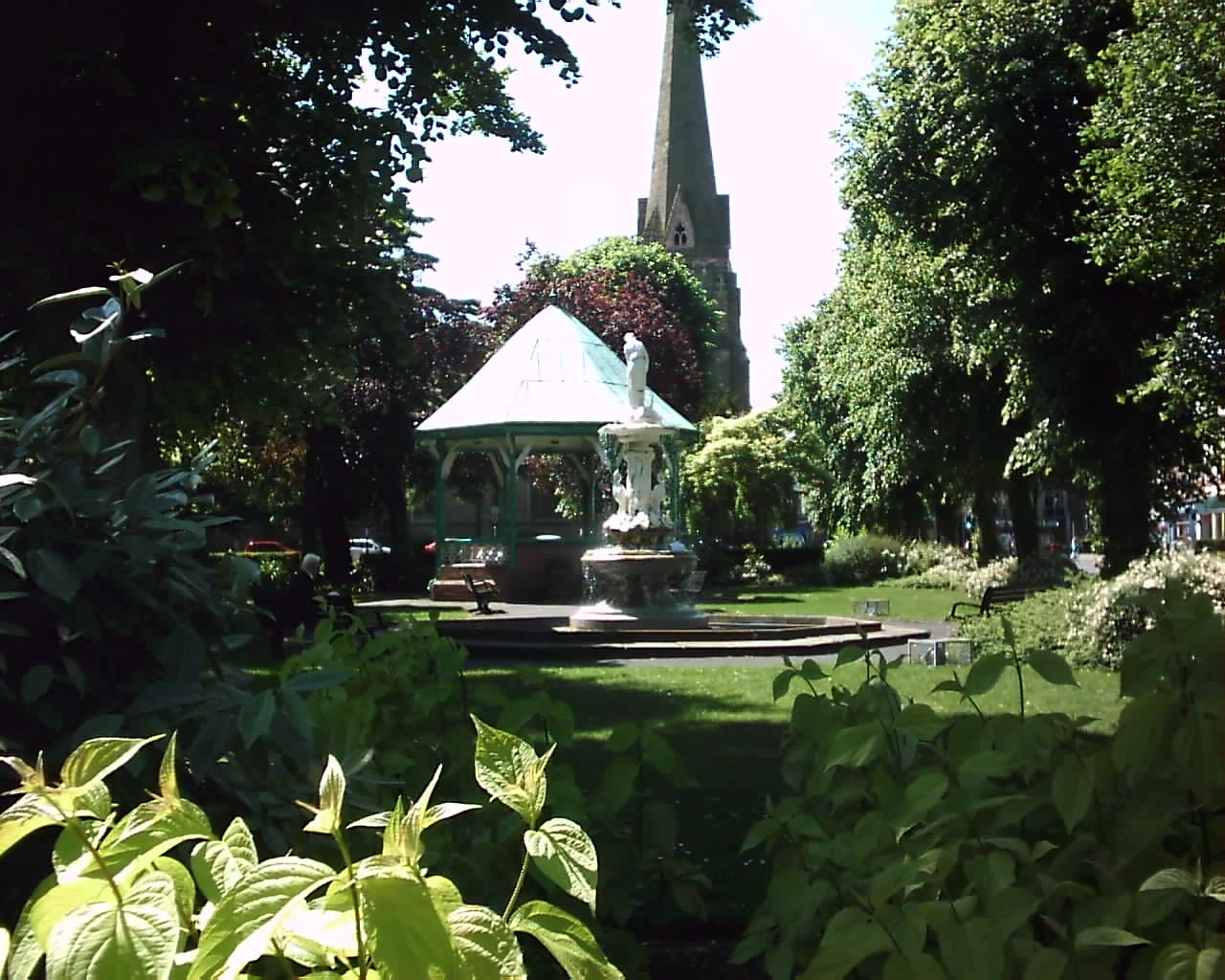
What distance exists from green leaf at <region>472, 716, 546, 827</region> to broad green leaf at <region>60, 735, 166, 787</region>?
0.33 metres

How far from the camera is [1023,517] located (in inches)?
1369

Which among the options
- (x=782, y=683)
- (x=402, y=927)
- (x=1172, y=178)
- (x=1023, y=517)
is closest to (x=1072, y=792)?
(x=782, y=683)

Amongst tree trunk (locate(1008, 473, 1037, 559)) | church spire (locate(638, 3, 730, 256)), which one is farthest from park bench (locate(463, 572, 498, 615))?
church spire (locate(638, 3, 730, 256))

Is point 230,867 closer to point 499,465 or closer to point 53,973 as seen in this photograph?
point 53,973

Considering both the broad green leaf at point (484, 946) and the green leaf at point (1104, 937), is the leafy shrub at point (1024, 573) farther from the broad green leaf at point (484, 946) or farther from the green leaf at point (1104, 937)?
the broad green leaf at point (484, 946)

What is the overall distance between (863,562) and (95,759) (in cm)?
3928

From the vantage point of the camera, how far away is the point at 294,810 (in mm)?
2154

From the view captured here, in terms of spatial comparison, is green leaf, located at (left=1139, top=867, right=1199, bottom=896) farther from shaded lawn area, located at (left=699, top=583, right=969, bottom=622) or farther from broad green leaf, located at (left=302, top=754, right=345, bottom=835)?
shaded lawn area, located at (left=699, top=583, right=969, bottom=622)

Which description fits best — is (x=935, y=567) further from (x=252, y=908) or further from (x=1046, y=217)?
(x=252, y=908)

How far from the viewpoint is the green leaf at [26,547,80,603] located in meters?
1.98

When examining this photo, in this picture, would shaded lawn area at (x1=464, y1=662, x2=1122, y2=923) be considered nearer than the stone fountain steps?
Yes

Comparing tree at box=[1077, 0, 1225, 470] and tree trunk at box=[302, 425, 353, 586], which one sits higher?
tree at box=[1077, 0, 1225, 470]

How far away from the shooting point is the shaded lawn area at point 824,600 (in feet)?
79.4

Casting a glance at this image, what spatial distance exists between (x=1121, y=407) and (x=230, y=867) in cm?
2189
